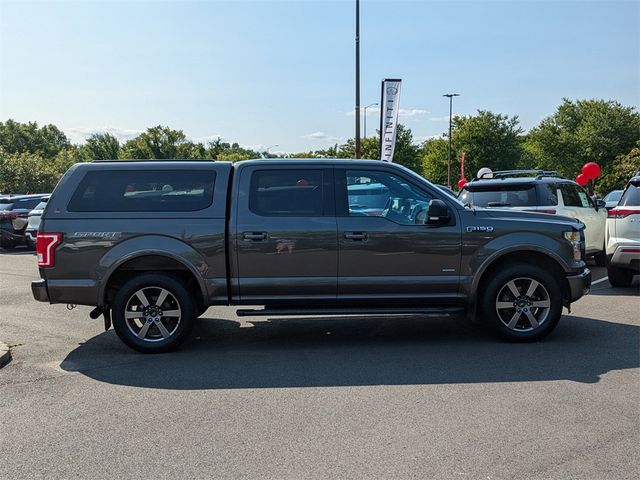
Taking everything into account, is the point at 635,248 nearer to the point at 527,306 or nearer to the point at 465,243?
the point at 527,306

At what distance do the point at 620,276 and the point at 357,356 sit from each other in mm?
5783

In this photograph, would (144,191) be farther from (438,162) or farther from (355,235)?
(438,162)

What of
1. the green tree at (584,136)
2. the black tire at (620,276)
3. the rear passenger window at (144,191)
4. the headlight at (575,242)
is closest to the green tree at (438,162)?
the green tree at (584,136)

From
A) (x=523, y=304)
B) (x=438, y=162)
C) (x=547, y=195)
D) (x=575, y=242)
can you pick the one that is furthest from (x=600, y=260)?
(x=438, y=162)

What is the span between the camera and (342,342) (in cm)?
649

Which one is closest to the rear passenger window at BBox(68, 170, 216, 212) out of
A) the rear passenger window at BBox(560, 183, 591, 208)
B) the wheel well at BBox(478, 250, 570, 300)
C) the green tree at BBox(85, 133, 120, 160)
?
the wheel well at BBox(478, 250, 570, 300)

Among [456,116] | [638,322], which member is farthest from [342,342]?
[456,116]

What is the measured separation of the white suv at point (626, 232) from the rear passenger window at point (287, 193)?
17.1ft

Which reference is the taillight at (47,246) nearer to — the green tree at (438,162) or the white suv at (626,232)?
the white suv at (626,232)

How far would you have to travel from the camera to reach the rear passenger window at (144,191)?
6.06m

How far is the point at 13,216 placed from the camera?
57.9ft

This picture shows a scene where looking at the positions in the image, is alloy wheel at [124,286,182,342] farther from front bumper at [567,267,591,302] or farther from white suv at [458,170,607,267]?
white suv at [458,170,607,267]

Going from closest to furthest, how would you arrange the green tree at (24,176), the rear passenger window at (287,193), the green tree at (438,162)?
the rear passenger window at (287,193) < the green tree at (24,176) < the green tree at (438,162)

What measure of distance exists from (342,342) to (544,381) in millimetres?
2235
